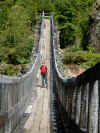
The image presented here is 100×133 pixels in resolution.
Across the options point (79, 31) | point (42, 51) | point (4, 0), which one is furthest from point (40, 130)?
point (4, 0)

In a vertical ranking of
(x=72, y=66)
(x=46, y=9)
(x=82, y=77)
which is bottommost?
(x=72, y=66)

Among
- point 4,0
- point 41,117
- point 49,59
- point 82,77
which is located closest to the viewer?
point 82,77

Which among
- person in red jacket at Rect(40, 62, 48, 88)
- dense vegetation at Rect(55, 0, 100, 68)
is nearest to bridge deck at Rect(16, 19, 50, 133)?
person in red jacket at Rect(40, 62, 48, 88)

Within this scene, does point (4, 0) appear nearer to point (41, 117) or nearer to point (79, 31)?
point (79, 31)

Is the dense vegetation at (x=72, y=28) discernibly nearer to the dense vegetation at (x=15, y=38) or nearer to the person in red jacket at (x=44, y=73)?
the dense vegetation at (x=15, y=38)

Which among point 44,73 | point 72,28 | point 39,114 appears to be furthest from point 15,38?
point 39,114

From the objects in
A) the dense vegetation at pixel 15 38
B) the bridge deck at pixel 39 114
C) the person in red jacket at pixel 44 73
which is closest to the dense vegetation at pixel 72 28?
the dense vegetation at pixel 15 38

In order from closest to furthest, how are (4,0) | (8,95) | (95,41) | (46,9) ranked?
(8,95) < (95,41) < (4,0) < (46,9)

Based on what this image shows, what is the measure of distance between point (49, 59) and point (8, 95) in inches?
943

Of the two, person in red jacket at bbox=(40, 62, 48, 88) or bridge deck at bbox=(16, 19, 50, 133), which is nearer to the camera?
bridge deck at bbox=(16, 19, 50, 133)

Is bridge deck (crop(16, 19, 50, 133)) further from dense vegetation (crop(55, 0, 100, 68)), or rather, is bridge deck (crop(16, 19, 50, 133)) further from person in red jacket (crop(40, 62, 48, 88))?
dense vegetation (crop(55, 0, 100, 68))

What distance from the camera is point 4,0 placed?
2349 inches

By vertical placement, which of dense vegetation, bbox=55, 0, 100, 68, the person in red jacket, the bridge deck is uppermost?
dense vegetation, bbox=55, 0, 100, 68

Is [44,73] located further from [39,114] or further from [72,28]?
[72,28]
